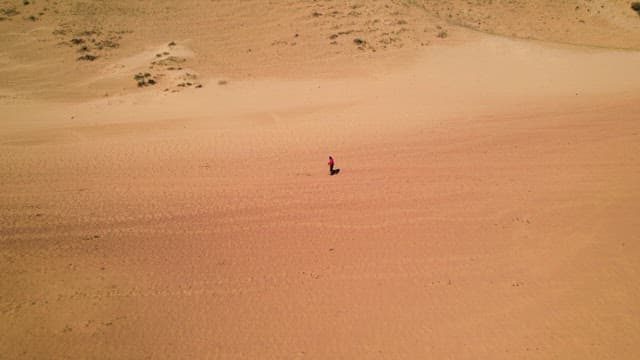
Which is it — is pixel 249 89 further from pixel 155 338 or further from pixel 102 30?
pixel 155 338

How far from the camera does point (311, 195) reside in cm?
1176

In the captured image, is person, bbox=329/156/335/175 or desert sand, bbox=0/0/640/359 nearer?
desert sand, bbox=0/0/640/359

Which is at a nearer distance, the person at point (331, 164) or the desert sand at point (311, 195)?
the desert sand at point (311, 195)

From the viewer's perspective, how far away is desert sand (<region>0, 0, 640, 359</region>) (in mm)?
8219

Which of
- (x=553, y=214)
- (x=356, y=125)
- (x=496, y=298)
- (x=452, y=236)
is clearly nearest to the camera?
(x=496, y=298)

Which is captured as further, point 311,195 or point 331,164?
point 331,164

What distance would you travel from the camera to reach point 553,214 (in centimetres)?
1105

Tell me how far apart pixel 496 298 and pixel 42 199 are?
31.4 feet

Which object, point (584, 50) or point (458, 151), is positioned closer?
point (458, 151)

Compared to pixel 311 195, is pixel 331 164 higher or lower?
higher

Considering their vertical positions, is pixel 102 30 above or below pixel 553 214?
above

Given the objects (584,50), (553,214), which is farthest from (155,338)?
(584,50)

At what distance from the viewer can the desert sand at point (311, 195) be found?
8219 millimetres

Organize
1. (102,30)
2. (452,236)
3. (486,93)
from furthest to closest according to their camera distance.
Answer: (102,30) → (486,93) → (452,236)
